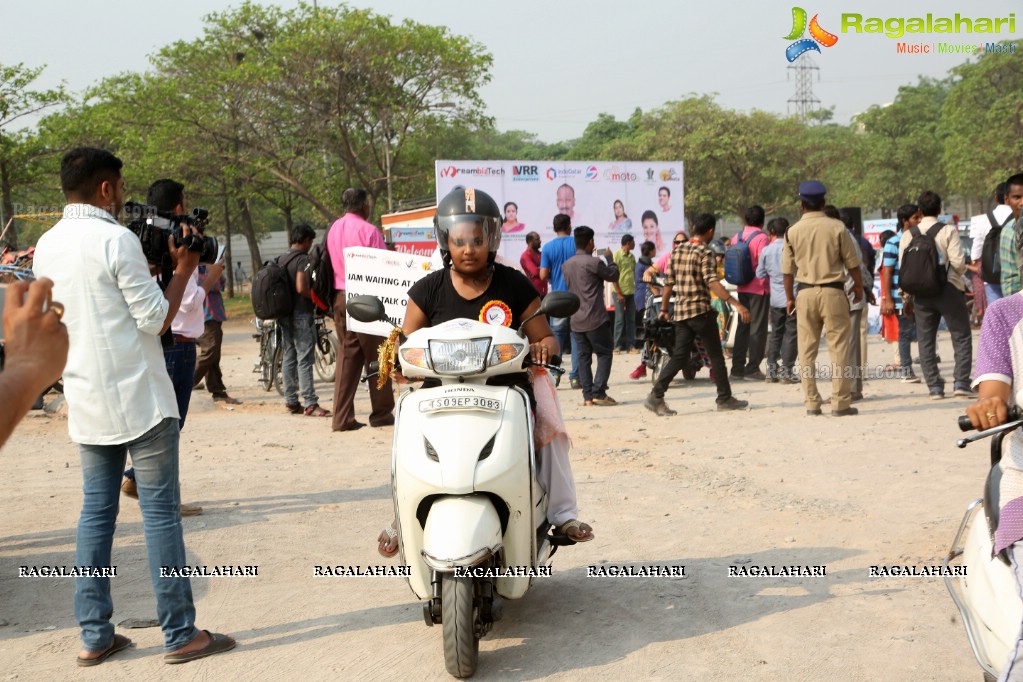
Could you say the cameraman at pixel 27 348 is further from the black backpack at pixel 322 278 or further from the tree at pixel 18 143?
the tree at pixel 18 143

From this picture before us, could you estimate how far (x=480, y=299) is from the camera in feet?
15.9

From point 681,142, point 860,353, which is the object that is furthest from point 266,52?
point 860,353

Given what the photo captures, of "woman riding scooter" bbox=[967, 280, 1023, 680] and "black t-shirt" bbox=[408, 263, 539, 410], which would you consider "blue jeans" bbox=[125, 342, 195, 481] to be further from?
"woman riding scooter" bbox=[967, 280, 1023, 680]

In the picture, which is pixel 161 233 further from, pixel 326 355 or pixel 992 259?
pixel 326 355

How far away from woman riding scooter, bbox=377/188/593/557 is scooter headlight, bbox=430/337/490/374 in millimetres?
348

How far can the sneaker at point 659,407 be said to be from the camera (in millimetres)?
10594

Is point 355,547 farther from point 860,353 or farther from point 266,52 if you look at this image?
point 266,52

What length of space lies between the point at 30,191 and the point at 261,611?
32.3 m

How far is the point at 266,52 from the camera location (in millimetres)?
37281

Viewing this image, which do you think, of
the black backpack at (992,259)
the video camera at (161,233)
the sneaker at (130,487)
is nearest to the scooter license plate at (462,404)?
the video camera at (161,233)

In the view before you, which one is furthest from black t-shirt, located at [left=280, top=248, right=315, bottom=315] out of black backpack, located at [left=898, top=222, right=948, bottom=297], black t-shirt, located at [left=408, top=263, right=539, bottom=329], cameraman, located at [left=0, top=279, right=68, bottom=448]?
cameraman, located at [left=0, top=279, right=68, bottom=448]

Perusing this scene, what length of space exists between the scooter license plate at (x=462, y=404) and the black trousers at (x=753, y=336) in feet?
30.6

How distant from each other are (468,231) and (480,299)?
0.32 m

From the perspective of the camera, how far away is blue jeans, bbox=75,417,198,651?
4.31 m
